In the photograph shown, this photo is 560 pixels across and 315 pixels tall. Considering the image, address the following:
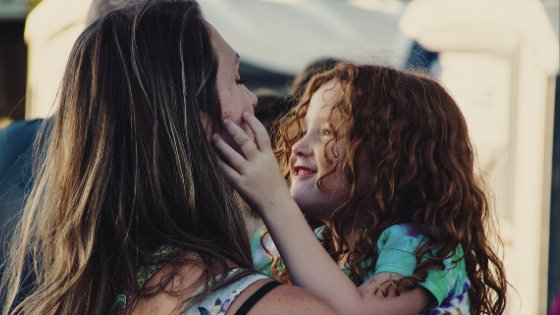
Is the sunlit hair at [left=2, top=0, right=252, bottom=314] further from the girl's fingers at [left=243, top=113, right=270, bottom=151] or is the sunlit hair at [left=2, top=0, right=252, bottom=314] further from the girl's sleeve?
the girl's sleeve

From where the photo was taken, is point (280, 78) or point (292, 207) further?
point (280, 78)

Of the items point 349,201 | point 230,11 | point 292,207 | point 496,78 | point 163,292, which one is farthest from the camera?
point 230,11

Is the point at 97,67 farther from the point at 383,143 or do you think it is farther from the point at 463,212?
the point at 463,212

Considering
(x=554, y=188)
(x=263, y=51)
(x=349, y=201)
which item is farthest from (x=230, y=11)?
(x=349, y=201)

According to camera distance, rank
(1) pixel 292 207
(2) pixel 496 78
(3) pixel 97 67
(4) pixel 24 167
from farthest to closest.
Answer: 1. (2) pixel 496 78
2. (4) pixel 24 167
3. (1) pixel 292 207
4. (3) pixel 97 67

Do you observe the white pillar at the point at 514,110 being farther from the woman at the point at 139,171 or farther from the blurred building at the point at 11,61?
the blurred building at the point at 11,61

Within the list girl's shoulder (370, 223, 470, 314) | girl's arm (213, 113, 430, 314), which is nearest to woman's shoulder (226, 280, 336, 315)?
girl's arm (213, 113, 430, 314)

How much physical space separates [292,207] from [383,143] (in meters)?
0.45

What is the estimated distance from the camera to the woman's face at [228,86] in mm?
1854

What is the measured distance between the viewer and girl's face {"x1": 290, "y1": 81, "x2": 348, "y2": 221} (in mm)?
2246

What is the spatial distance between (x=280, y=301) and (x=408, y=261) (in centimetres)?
56

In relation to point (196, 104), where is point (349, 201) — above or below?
below

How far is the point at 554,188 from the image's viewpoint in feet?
16.5

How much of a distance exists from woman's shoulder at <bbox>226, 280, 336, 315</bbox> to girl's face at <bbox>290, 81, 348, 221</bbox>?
1.89ft
